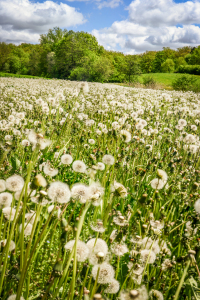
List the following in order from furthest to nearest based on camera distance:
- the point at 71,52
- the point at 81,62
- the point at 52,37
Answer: the point at 52,37
the point at 71,52
the point at 81,62

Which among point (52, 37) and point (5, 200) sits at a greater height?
point (52, 37)

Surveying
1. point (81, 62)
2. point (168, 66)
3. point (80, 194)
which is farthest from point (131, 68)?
point (80, 194)

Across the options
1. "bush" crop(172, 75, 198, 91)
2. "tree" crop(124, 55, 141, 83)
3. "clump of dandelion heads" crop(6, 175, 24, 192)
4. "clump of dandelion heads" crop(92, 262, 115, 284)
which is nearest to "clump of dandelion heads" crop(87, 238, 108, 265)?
"clump of dandelion heads" crop(92, 262, 115, 284)

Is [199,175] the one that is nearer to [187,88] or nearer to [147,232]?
[147,232]

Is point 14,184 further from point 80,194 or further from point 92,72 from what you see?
point 92,72

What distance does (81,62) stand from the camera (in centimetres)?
4172

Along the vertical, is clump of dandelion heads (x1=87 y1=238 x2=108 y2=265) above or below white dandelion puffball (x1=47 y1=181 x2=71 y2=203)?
below

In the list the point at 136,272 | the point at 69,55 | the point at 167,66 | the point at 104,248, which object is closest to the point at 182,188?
the point at 136,272

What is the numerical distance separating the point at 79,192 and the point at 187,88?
22624mm

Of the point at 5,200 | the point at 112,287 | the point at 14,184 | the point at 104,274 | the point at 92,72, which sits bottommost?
the point at 112,287

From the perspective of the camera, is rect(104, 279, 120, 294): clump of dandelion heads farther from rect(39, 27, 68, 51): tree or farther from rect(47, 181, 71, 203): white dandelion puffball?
rect(39, 27, 68, 51): tree

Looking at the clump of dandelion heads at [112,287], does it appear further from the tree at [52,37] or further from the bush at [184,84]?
the tree at [52,37]

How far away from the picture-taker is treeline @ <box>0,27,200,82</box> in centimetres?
3766

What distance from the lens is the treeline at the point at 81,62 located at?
3766 centimetres
